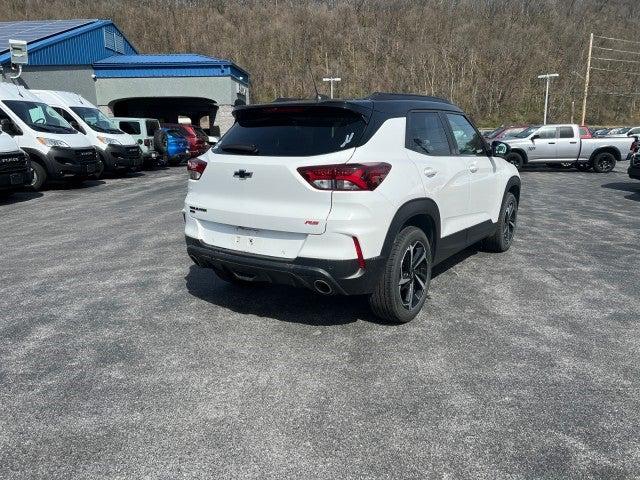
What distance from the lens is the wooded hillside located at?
56.2 m

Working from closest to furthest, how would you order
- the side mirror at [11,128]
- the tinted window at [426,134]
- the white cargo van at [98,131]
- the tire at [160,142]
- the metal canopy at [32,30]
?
the tinted window at [426,134], the side mirror at [11,128], the white cargo van at [98,131], the tire at [160,142], the metal canopy at [32,30]

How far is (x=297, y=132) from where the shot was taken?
3.59m

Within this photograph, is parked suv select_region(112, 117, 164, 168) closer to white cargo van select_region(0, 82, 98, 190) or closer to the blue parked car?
the blue parked car

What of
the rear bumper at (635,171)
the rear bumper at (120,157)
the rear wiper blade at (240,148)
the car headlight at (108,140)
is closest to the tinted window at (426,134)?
the rear wiper blade at (240,148)

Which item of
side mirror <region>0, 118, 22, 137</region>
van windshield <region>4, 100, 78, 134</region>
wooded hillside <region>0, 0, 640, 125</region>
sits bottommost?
side mirror <region>0, 118, 22, 137</region>

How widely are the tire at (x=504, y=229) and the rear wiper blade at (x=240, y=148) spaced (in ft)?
11.0

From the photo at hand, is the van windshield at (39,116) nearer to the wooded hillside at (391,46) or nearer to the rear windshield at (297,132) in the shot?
the rear windshield at (297,132)

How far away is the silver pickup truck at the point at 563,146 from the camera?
56.4 feet

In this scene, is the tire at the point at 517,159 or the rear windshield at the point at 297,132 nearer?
the rear windshield at the point at 297,132

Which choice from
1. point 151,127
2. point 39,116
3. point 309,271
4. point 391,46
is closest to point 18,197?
point 39,116

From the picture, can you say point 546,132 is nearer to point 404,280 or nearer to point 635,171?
point 635,171

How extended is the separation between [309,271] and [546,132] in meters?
16.6

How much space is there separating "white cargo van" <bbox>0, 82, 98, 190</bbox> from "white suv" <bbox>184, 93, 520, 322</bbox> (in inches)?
361

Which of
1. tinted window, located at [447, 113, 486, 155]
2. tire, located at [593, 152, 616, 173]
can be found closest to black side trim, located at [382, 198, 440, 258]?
tinted window, located at [447, 113, 486, 155]
